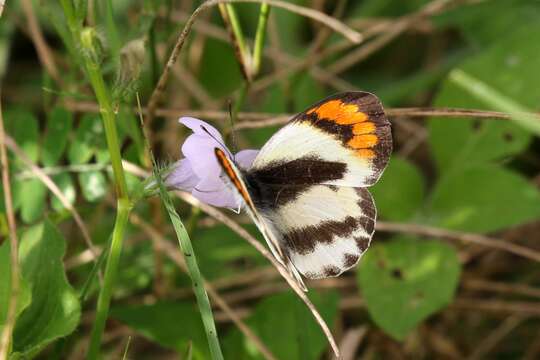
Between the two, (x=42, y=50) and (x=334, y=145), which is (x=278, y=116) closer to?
(x=334, y=145)

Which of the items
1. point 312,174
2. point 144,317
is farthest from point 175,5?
point 312,174

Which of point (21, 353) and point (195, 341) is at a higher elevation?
point (21, 353)

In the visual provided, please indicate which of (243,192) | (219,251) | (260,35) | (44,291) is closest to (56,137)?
(44,291)

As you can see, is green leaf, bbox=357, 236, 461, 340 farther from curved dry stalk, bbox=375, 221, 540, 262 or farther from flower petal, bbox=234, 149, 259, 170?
flower petal, bbox=234, 149, 259, 170

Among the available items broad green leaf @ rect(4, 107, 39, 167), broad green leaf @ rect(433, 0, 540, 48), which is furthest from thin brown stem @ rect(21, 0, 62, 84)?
broad green leaf @ rect(433, 0, 540, 48)

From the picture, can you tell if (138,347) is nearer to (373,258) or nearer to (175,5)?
(373,258)
